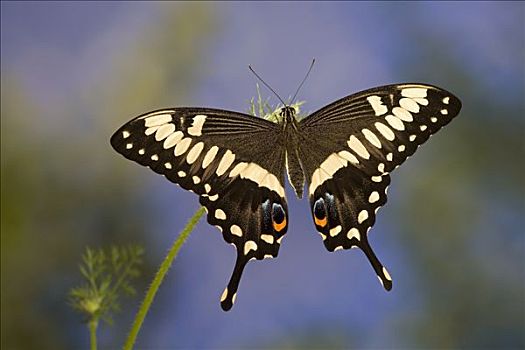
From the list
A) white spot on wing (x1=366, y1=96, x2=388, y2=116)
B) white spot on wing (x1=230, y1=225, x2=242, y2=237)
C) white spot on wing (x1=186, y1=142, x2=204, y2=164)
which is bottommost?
white spot on wing (x1=230, y1=225, x2=242, y2=237)

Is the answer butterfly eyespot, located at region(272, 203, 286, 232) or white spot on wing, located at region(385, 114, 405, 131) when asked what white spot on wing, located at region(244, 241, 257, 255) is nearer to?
butterfly eyespot, located at region(272, 203, 286, 232)

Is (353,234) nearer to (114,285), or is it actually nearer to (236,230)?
(236,230)

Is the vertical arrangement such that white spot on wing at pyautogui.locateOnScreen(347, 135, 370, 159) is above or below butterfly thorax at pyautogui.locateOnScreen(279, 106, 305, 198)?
above

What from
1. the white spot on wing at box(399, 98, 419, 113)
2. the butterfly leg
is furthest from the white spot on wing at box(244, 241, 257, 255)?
the white spot on wing at box(399, 98, 419, 113)

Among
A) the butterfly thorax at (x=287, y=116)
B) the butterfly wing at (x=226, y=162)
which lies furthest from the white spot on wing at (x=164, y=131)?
the butterfly thorax at (x=287, y=116)

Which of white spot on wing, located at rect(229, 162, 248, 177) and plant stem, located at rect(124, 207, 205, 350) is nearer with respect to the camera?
plant stem, located at rect(124, 207, 205, 350)

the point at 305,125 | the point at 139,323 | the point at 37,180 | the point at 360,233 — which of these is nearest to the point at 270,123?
the point at 305,125

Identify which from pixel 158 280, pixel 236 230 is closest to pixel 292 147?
pixel 236 230

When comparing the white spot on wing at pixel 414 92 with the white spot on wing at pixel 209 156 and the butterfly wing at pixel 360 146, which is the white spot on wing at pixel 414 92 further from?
the white spot on wing at pixel 209 156
